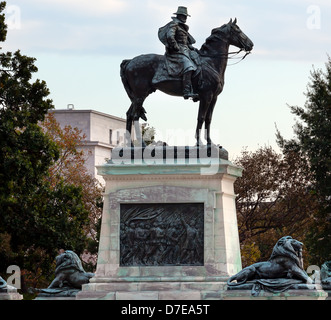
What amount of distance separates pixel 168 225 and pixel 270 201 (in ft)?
94.0

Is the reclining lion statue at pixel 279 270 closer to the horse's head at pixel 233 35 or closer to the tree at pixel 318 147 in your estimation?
the horse's head at pixel 233 35

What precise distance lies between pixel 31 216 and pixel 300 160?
13281 mm

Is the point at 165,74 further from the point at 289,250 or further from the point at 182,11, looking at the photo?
the point at 289,250

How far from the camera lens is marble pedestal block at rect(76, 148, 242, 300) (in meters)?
22.8

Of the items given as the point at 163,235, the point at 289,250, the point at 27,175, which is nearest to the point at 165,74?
the point at 163,235

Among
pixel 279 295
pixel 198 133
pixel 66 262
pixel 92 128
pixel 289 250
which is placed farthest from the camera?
pixel 92 128

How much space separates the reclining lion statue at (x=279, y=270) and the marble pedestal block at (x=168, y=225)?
2.06 feet

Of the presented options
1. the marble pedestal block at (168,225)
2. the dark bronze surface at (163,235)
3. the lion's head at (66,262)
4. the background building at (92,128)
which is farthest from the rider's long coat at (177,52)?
the background building at (92,128)

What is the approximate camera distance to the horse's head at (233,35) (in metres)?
24.5

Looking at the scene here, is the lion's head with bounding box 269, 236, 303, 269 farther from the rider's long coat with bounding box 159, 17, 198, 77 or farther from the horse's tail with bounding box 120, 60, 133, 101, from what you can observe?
the horse's tail with bounding box 120, 60, 133, 101

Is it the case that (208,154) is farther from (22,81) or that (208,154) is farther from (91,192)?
(91,192)

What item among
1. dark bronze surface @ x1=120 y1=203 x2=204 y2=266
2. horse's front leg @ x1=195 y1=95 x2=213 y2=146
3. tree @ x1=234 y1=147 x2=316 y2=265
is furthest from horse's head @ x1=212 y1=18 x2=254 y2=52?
tree @ x1=234 y1=147 x2=316 y2=265

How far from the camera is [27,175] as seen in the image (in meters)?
36.1

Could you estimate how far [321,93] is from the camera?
45906 mm
